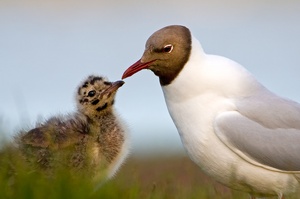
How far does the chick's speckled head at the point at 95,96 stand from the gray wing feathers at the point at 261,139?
1.41 metres

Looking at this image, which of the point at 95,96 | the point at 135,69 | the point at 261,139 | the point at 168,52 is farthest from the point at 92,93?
the point at 261,139

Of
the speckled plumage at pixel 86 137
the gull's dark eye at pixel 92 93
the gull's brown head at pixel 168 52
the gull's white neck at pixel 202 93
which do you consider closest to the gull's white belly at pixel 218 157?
the gull's white neck at pixel 202 93

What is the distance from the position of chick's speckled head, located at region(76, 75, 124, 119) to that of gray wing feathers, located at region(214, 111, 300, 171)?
1413 millimetres

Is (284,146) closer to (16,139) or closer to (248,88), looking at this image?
(248,88)

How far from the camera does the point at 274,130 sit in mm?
7492

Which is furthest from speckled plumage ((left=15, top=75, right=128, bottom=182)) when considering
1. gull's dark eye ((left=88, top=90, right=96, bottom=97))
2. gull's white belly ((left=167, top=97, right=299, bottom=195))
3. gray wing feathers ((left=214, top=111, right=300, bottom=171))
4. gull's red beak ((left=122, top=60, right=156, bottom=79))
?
gray wing feathers ((left=214, top=111, right=300, bottom=171))

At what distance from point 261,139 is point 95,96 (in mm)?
1811

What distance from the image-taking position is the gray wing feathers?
286 inches

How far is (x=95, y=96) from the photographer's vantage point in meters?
8.21

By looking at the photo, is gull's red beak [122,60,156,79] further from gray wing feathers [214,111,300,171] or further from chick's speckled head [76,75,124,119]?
gray wing feathers [214,111,300,171]

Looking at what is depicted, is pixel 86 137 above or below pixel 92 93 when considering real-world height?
below

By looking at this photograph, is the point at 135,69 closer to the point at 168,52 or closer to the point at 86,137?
the point at 168,52

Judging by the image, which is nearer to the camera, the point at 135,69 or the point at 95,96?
the point at 135,69

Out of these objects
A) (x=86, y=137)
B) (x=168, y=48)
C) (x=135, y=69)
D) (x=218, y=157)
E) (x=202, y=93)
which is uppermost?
(x=168, y=48)
